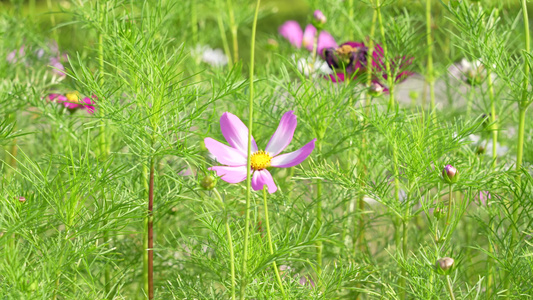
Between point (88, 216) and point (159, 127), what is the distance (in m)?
0.14

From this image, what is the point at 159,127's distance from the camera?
672mm

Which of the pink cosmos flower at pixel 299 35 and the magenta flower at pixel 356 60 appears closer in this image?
the magenta flower at pixel 356 60

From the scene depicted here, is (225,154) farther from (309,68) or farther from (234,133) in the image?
(309,68)

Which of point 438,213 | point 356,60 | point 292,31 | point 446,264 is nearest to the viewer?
point 446,264

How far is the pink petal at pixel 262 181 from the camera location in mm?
611

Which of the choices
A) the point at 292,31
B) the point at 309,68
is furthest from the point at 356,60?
the point at 292,31

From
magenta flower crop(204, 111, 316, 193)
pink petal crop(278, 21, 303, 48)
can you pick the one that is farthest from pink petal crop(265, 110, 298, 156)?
pink petal crop(278, 21, 303, 48)

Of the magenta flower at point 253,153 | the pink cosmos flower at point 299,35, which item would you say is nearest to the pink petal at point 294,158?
the magenta flower at point 253,153

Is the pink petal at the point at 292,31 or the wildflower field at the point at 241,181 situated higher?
the wildflower field at the point at 241,181

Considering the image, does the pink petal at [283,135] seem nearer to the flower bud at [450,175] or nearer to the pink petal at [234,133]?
the pink petal at [234,133]

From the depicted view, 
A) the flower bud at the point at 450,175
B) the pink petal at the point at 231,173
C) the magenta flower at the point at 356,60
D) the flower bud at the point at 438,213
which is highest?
the magenta flower at the point at 356,60

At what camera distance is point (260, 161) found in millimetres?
659

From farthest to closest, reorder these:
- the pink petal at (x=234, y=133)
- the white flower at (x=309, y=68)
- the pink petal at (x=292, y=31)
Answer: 1. the pink petal at (x=292, y=31)
2. the white flower at (x=309, y=68)
3. the pink petal at (x=234, y=133)

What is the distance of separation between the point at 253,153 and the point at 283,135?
0.13 feet
